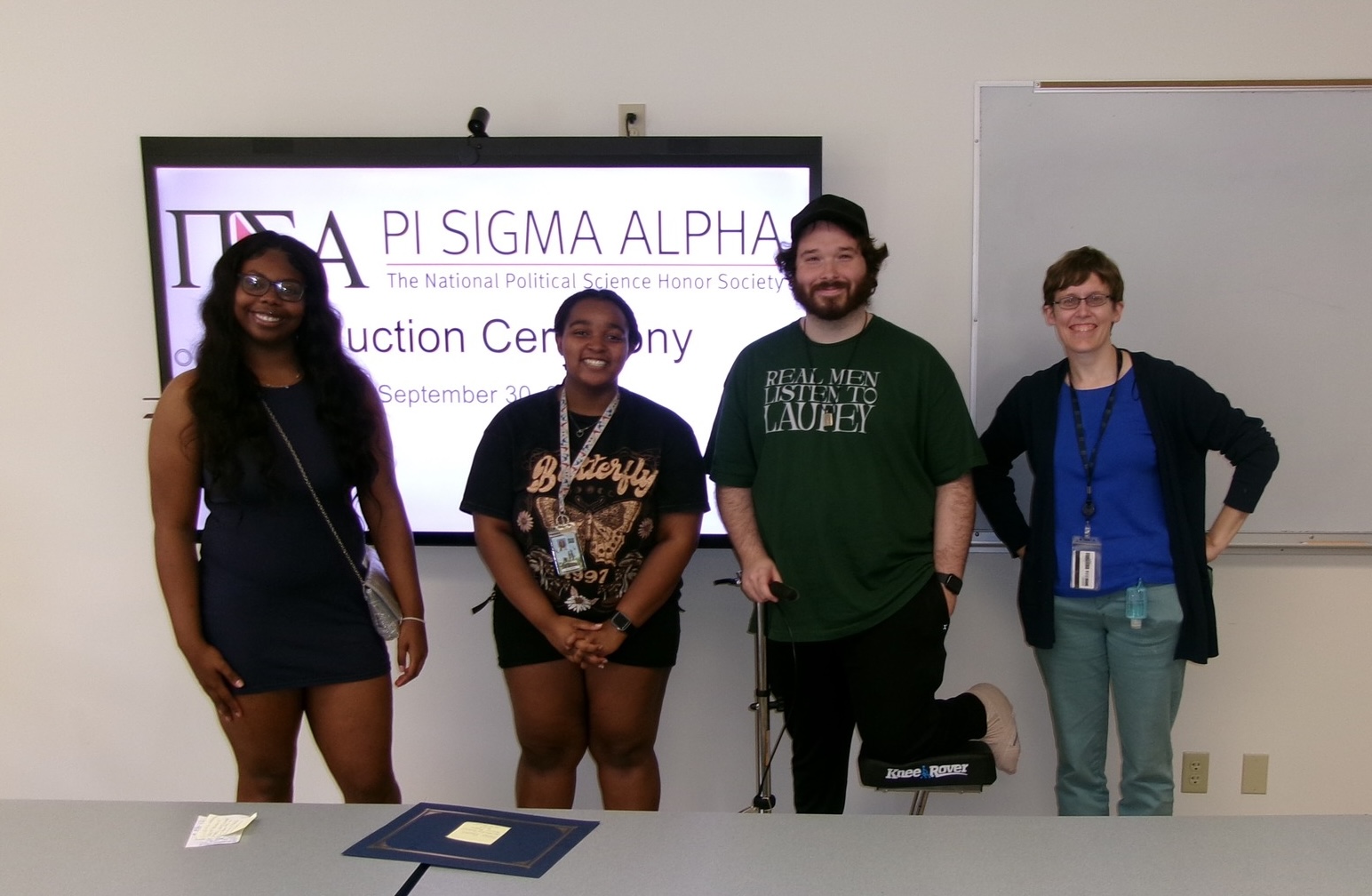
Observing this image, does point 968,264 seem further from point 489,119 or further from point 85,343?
point 85,343

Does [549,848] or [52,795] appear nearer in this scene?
[549,848]

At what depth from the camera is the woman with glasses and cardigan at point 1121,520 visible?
2.17 m

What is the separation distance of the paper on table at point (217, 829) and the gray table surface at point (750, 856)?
1 centimetres

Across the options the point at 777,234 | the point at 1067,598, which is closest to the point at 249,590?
the point at 777,234

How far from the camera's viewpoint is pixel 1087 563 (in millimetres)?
2180

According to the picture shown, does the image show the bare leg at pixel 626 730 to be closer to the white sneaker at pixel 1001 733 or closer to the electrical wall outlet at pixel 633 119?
the white sneaker at pixel 1001 733

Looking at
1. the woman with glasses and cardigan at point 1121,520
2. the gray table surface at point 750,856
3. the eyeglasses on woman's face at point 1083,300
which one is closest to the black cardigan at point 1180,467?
the woman with glasses and cardigan at point 1121,520

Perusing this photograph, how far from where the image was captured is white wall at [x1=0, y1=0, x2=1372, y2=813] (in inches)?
105

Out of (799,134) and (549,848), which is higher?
(799,134)

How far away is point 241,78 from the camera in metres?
2.74

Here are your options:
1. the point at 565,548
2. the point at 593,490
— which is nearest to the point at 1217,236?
the point at 593,490

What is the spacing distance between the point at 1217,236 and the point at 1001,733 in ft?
5.00

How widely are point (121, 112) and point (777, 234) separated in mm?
1922

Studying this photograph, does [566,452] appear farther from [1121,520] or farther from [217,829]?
[1121,520]
